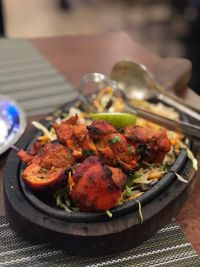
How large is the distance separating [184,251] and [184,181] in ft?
0.46

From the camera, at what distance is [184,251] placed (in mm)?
790

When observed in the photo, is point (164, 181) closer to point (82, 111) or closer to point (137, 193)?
point (137, 193)

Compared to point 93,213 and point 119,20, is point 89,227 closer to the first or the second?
point 93,213

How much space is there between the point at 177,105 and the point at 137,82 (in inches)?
7.0

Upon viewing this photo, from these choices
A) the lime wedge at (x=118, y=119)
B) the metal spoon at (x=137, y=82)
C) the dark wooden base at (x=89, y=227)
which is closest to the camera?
the dark wooden base at (x=89, y=227)

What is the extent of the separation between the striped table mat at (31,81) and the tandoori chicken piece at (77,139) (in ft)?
1.38

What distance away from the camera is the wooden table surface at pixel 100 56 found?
140cm

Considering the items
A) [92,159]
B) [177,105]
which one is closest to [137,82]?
[177,105]

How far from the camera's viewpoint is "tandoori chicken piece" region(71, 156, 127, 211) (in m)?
0.73

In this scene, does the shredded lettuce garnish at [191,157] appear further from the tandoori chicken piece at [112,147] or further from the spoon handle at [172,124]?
the tandoori chicken piece at [112,147]

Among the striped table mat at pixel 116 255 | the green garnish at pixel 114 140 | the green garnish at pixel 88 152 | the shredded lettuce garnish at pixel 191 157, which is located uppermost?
the green garnish at pixel 114 140

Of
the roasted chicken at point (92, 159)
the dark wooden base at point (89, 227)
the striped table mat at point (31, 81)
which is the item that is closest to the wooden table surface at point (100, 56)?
the striped table mat at point (31, 81)

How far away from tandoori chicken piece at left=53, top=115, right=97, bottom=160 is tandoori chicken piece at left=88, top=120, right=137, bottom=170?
0.01 m

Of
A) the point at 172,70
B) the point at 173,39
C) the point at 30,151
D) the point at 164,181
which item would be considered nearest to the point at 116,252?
the point at 164,181
